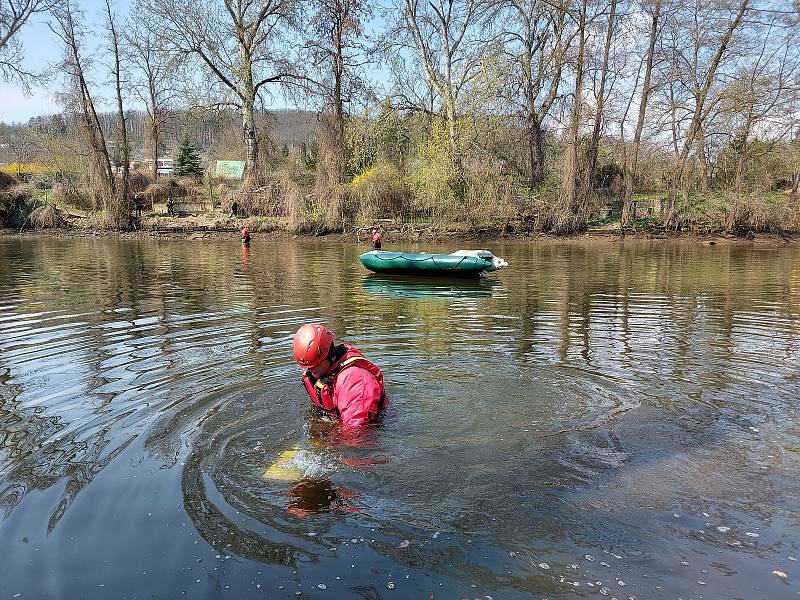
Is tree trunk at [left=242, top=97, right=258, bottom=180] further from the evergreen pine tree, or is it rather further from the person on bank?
the person on bank

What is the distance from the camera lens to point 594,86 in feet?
115

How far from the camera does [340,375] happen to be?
5379mm

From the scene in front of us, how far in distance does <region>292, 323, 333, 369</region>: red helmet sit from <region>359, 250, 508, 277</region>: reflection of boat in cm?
1147

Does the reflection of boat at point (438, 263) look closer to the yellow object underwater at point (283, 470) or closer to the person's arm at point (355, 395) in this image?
the person's arm at point (355, 395)

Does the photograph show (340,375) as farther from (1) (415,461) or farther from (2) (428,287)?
(2) (428,287)

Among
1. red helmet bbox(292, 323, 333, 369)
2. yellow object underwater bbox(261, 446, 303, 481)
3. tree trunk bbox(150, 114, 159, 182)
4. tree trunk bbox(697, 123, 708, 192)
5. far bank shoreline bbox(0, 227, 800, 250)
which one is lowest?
yellow object underwater bbox(261, 446, 303, 481)

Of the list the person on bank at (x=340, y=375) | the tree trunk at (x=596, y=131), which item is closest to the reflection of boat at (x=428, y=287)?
the person on bank at (x=340, y=375)

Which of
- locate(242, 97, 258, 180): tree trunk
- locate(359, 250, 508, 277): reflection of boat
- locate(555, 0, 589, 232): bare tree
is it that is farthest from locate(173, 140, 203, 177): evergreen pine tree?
locate(359, 250, 508, 277): reflection of boat

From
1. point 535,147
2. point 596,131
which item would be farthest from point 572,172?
point 535,147

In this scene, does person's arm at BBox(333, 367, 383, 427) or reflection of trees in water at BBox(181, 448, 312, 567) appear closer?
reflection of trees in water at BBox(181, 448, 312, 567)

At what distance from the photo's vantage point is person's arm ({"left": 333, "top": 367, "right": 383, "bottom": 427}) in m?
5.37

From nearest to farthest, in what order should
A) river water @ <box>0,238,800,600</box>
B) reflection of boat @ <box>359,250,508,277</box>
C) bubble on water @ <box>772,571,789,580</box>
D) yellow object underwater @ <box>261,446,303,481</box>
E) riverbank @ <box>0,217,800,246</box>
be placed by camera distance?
bubble on water @ <box>772,571,789,580</box> → river water @ <box>0,238,800,600</box> → yellow object underwater @ <box>261,446,303,481</box> → reflection of boat @ <box>359,250,508,277</box> → riverbank @ <box>0,217,800,246</box>

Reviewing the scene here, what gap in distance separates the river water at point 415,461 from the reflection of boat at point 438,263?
5.16 meters

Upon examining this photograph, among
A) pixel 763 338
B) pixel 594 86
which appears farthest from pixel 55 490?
pixel 594 86
